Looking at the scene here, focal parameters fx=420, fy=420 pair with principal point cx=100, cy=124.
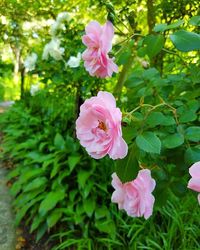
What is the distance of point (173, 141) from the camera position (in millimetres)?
1149

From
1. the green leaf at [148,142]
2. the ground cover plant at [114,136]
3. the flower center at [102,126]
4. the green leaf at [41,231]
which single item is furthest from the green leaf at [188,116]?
the green leaf at [41,231]

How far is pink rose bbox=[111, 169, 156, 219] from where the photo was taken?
1.05 metres

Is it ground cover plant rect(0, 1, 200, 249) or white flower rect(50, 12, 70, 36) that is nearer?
ground cover plant rect(0, 1, 200, 249)

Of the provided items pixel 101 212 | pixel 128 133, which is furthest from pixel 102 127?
pixel 101 212

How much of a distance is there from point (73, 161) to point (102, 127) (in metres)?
2.59

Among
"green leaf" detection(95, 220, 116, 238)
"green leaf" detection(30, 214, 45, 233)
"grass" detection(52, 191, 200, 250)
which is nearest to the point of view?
"grass" detection(52, 191, 200, 250)

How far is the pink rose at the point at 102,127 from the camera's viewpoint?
0.88 meters

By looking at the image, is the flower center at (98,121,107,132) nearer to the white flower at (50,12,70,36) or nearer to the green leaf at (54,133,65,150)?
the white flower at (50,12,70,36)

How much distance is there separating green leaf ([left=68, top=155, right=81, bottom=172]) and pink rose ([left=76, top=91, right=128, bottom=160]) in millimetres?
2456

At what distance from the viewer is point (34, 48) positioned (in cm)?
542

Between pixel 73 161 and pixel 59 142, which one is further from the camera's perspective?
pixel 59 142

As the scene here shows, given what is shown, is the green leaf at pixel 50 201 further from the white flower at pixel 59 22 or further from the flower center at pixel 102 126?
the flower center at pixel 102 126

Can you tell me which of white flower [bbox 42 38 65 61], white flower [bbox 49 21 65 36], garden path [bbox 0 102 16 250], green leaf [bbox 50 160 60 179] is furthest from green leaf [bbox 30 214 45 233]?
white flower [bbox 49 21 65 36]

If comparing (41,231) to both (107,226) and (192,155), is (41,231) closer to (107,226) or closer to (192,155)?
(107,226)
